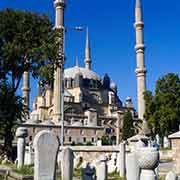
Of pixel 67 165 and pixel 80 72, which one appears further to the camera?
pixel 80 72

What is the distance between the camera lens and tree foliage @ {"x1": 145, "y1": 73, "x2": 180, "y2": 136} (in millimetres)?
34750

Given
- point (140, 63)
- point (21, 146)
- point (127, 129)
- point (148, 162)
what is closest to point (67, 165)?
point (148, 162)

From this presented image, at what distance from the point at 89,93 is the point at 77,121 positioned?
9713 millimetres

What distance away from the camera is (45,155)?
8.18 meters

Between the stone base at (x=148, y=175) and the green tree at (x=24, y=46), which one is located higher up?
the green tree at (x=24, y=46)

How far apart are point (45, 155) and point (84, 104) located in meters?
54.9

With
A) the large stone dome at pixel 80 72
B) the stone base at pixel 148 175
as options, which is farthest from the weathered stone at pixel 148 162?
the large stone dome at pixel 80 72

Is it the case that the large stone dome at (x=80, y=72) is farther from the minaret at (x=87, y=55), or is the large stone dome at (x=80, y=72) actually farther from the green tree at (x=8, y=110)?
the green tree at (x=8, y=110)

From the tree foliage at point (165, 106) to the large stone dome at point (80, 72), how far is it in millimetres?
31415

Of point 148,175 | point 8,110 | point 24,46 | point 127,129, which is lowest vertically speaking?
point 148,175

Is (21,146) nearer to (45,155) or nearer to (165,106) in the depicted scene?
(45,155)

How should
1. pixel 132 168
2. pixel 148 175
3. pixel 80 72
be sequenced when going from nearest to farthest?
pixel 148 175, pixel 132 168, pixel 80 72

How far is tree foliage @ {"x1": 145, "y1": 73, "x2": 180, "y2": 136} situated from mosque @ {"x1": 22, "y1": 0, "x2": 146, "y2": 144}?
11.5 m

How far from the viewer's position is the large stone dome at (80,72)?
68.1 meters
